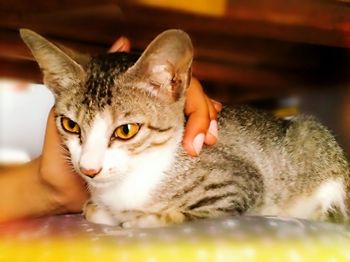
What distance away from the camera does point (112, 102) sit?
3.43 feet

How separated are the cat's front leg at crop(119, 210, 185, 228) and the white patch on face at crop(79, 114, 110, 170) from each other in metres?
0.14

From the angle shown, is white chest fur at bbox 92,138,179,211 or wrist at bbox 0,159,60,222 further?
wrist at bbox 0,159,60,222

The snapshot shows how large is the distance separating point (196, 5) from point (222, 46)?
0.41 m

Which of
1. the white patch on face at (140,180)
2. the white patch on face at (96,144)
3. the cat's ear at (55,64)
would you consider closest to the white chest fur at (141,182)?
the white patch on face at (140,180)

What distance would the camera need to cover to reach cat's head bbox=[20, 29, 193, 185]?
3.32 feet

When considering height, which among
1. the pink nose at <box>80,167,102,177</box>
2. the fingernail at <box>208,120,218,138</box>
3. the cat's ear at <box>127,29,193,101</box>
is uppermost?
the cat's ear at <box>127,29,193,101</box>

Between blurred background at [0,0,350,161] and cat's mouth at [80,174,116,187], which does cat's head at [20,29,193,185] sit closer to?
cat's mouth at [80,174,116,187]

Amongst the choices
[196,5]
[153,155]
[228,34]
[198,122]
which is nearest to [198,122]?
[198,122]

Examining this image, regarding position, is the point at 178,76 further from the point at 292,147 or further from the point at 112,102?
the point at 292,147

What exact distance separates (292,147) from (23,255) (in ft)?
2.22

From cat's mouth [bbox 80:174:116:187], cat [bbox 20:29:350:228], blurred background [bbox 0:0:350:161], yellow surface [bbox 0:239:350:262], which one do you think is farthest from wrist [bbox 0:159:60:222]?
blurred background [bbox 0:0:350:161]

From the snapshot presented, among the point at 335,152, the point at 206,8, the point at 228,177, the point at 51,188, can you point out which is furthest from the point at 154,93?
the point at 206,8

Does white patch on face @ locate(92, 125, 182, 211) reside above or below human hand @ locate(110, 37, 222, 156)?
below

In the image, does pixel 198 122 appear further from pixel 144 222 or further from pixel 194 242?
pixel 194 242
